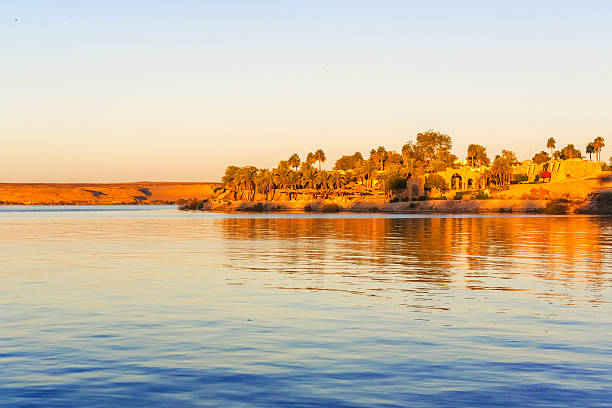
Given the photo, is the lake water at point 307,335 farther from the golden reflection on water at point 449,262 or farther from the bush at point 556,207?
the bush at point 556,207

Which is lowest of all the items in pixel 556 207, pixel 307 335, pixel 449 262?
pixel 449 262

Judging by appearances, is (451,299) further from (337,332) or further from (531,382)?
(531,382)

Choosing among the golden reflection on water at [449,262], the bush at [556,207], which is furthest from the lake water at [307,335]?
the bush at [556,207]

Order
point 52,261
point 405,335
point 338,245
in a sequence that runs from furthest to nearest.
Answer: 1. point 338,245
2. point 52,261
3. point 405,335

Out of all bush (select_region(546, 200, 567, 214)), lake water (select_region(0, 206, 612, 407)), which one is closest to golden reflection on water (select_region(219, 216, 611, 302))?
lake water (select_region(0, 206, 612, 407))

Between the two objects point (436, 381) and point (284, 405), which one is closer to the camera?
point (284, 405)

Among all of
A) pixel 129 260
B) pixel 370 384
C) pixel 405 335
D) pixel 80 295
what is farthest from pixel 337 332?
pixel 129 260

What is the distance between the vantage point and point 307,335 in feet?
57.4

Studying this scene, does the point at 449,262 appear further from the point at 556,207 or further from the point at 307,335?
the point at 556,207

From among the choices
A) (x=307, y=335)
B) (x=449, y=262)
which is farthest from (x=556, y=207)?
(x=307, y=335)

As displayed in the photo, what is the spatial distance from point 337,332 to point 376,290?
843cm

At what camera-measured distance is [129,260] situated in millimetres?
39781

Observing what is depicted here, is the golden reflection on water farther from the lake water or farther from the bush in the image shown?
the bush

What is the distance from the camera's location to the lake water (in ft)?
40.1
